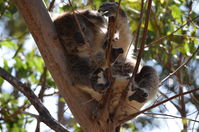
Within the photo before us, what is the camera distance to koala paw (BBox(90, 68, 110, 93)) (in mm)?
2943

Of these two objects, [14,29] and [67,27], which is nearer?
[67,27]

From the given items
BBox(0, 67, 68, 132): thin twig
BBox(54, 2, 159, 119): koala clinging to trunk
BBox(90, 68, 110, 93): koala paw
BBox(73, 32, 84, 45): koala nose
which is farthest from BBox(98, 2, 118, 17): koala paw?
BBox(0, 67, 68, 132): thin twig

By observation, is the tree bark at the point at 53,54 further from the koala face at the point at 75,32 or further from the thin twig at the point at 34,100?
the koala face at the point at 75,32

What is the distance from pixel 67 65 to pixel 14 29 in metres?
5.16

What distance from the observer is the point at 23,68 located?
4.29 m

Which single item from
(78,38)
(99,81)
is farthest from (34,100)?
(78,38)

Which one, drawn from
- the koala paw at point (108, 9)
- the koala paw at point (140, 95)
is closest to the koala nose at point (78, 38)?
the koala paw at point (108, 9)

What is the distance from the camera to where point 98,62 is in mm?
2969

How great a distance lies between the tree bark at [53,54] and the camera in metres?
2.73

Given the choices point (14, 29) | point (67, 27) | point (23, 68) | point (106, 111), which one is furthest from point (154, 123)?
point (14, 29)

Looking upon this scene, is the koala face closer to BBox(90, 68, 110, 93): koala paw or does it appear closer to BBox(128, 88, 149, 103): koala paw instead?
BBox(90, 68, 110, 93): koala paw

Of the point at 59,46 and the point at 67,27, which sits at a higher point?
the point at 67,27

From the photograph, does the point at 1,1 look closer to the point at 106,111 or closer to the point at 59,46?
the point at 59,46

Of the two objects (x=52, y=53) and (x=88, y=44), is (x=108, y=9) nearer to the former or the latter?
(x=88, y=44)
